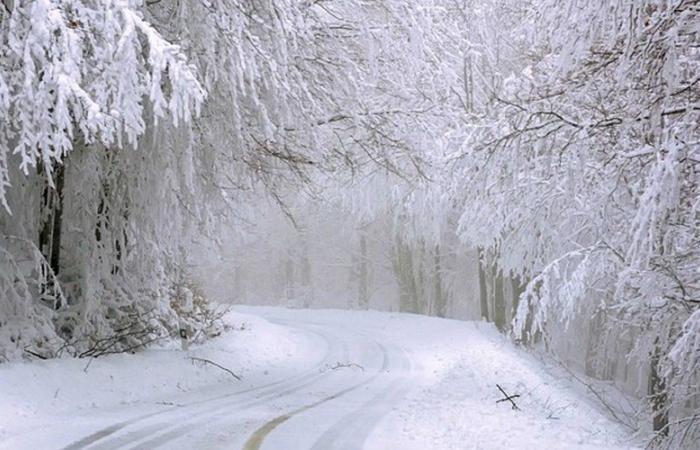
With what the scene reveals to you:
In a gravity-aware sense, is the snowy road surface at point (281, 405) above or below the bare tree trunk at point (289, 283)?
below

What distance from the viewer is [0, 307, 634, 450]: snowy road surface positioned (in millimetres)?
8211

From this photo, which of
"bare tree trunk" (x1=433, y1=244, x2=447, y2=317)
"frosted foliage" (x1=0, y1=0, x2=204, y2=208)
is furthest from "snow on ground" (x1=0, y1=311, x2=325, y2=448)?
"bare tree trunk" (x1=433, y1=244, x2=447, y2=317)

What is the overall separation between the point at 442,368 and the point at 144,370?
27.2 feet

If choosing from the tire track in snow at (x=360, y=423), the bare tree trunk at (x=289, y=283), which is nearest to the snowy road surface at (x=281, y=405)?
the tire track in snow at (x=360, y=423)

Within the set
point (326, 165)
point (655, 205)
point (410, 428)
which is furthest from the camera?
point (326, 165)

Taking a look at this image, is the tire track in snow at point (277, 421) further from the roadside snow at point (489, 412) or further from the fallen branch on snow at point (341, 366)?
the fallen branch on snow at point (341, 366)

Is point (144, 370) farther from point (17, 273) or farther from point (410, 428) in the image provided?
point (410, 428)

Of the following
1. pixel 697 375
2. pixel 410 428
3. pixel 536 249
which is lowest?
pixel 410 428

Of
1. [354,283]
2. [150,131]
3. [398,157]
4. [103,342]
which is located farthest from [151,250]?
[354,283]

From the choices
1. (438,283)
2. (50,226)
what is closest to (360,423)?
(50,226)

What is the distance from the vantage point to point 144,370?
12.1 m

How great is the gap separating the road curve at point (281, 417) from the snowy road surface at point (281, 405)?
21mm

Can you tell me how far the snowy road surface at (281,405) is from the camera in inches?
323

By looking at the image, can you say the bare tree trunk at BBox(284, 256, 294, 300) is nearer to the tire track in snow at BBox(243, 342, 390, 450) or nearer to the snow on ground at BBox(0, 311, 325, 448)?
the snow on ground at BBox(0, 311, 325, 448)
